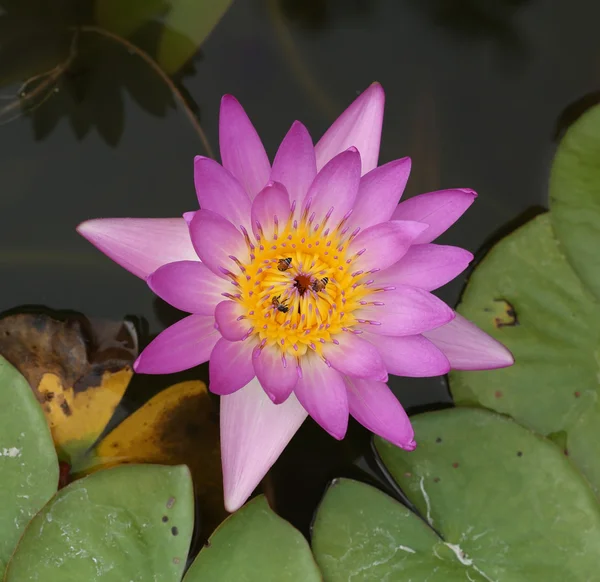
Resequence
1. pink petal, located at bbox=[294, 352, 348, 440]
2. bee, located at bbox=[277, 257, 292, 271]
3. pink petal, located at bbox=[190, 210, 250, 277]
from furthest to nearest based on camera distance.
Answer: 1. bee, located at bbox=[277, 257, 292, 271]
2. pink petal, located at bbox=[294, 352, 348, 440]
3. pink petal, located at bbox=[190, 210, 250, 277]

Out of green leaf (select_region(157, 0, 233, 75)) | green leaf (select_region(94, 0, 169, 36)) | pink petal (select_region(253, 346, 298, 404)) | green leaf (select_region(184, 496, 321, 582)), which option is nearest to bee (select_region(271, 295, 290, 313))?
pink petal (select_region(253, 346, 298, 404))

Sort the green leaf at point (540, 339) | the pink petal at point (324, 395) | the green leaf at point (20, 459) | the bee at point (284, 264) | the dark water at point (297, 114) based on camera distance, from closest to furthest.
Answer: the pink petal at point (324, 395) → the bee at point (284, 264) → the green leaf at point (20, 459) → the green leaf at point (540, 339) → the dark water at point (297, 114)

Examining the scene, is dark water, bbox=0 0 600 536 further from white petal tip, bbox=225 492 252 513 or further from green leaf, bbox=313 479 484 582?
white petal tip, bbox=225 492 252 513

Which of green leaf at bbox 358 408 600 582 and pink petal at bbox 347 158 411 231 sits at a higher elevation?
pink petal at bbox 347 158 411 231

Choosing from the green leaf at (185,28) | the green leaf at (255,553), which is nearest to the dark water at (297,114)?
the green leaf at (185,28)

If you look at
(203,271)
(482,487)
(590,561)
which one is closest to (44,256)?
(203,271)

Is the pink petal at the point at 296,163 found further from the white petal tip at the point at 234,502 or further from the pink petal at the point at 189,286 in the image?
the white petal tip at the point at 234,502

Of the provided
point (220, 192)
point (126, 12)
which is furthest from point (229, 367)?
point (126, 12)

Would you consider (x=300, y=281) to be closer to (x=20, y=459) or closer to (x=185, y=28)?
(x=20, y=459)

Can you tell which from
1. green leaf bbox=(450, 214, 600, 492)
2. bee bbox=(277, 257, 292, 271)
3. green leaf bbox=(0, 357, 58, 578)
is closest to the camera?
bee bbox=(277, 257, 292, 271)
